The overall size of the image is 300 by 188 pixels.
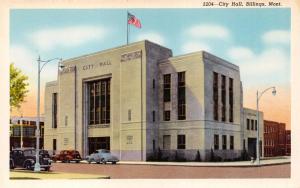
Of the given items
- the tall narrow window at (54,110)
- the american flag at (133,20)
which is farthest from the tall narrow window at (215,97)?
the tall narrow window at (54,110)

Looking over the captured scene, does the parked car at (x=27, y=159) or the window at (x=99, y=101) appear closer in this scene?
the parked car at (x=27, y=159)

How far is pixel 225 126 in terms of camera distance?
10125mm

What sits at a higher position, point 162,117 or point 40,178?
point 162,117

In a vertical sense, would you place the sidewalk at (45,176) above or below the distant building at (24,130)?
below

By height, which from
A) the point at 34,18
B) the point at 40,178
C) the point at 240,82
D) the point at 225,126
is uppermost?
the point at 34,18

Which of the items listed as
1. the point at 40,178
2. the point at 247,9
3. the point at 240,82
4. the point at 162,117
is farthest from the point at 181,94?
the point at 40,178

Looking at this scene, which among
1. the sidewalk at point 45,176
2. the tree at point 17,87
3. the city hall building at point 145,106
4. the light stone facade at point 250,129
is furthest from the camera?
the city hall building at point 145,106

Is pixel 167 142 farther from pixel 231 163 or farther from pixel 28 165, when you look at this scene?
pixel 28 165

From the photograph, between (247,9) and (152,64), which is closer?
(247,9)

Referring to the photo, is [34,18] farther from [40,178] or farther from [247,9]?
[247,9]

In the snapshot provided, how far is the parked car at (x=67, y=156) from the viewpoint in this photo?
1005cm

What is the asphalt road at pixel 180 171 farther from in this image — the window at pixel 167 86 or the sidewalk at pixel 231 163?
Result: the window at pixel 167 86

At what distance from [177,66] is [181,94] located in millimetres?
552

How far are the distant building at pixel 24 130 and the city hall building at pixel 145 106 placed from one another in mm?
237
